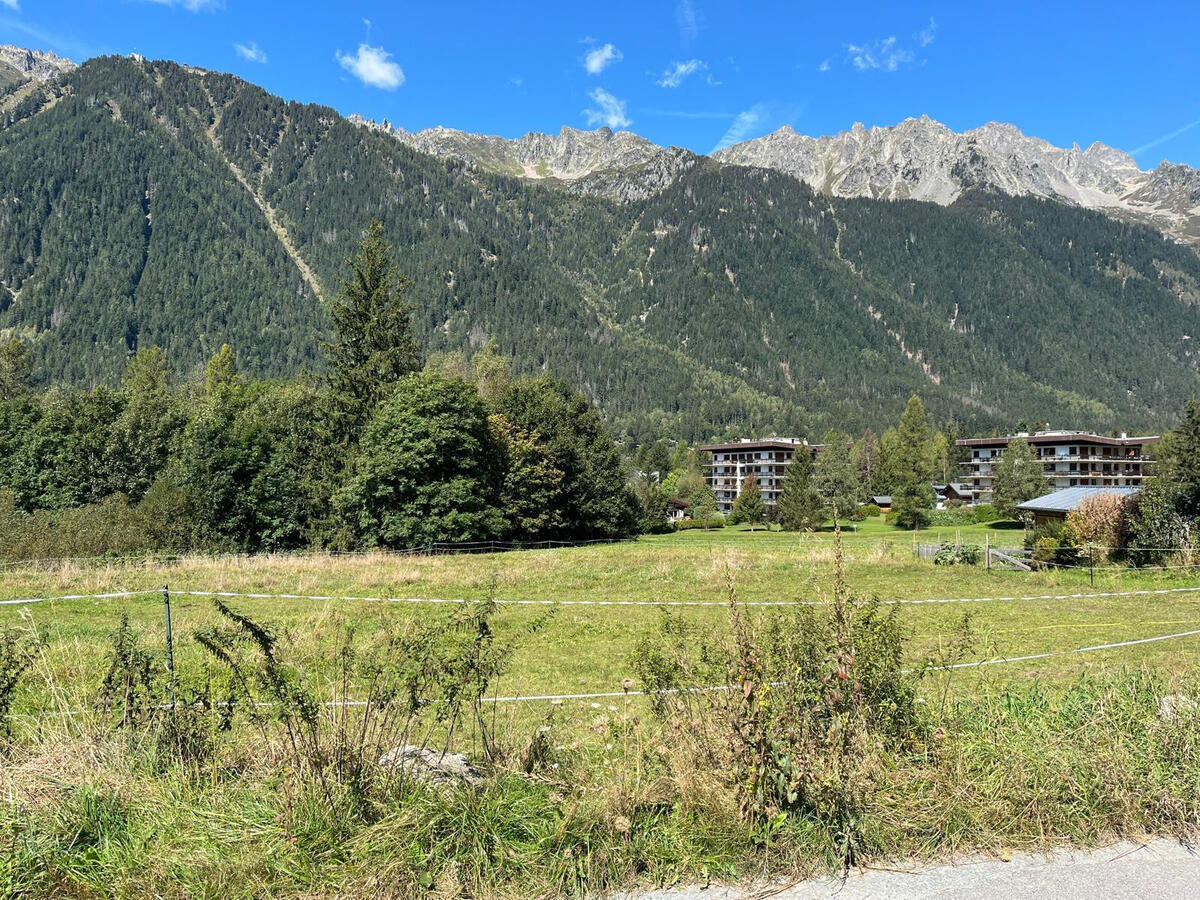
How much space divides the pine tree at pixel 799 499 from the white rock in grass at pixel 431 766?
6844cm

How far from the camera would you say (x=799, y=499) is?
78125 millimetres

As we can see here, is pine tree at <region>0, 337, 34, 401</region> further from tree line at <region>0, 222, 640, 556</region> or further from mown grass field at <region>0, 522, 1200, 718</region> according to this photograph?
mown grass field at <region>0, 522, 1200, 718</region>

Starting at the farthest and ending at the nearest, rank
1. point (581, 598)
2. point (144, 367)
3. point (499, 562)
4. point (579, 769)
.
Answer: point (144, 367) < point (499, 562) < point (581, 598) < point (579, 769)

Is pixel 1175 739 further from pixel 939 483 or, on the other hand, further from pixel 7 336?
pixel 7 336

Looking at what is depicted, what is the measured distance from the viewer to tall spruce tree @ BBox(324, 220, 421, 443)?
43000mm

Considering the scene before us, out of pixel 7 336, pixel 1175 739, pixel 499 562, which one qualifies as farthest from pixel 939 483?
pixel 7 336

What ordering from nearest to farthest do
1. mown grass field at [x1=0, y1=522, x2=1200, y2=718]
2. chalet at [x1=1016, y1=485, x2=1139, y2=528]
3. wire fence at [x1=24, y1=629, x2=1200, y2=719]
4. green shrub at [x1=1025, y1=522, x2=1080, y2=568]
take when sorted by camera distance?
wire fence at [x1=24, y1=629, x2=1200, y2=719] < mown grass field at [x1=0, y1=522, x2=1200, y2=718] < green shrub at [x1=1025, y1=522, x2=1080, y2=568] < chalet at [x1=1016, y1=485, x2=1139, y2=528]

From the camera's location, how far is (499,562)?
27.7 metres

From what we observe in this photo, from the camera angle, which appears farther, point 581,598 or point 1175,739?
point 581,598

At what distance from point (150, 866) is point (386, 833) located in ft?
4.28

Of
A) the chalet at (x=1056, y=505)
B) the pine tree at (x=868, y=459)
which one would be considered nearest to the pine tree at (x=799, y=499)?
the chalet at (x=1056, y=505)

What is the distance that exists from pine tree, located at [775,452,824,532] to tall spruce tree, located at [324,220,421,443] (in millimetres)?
44121

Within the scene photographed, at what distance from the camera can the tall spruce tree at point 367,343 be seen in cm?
4300

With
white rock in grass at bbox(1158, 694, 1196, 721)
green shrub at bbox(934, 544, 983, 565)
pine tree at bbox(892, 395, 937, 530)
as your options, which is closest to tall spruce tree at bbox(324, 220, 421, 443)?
green shrub at bbox(934, 544, 983, 565)
